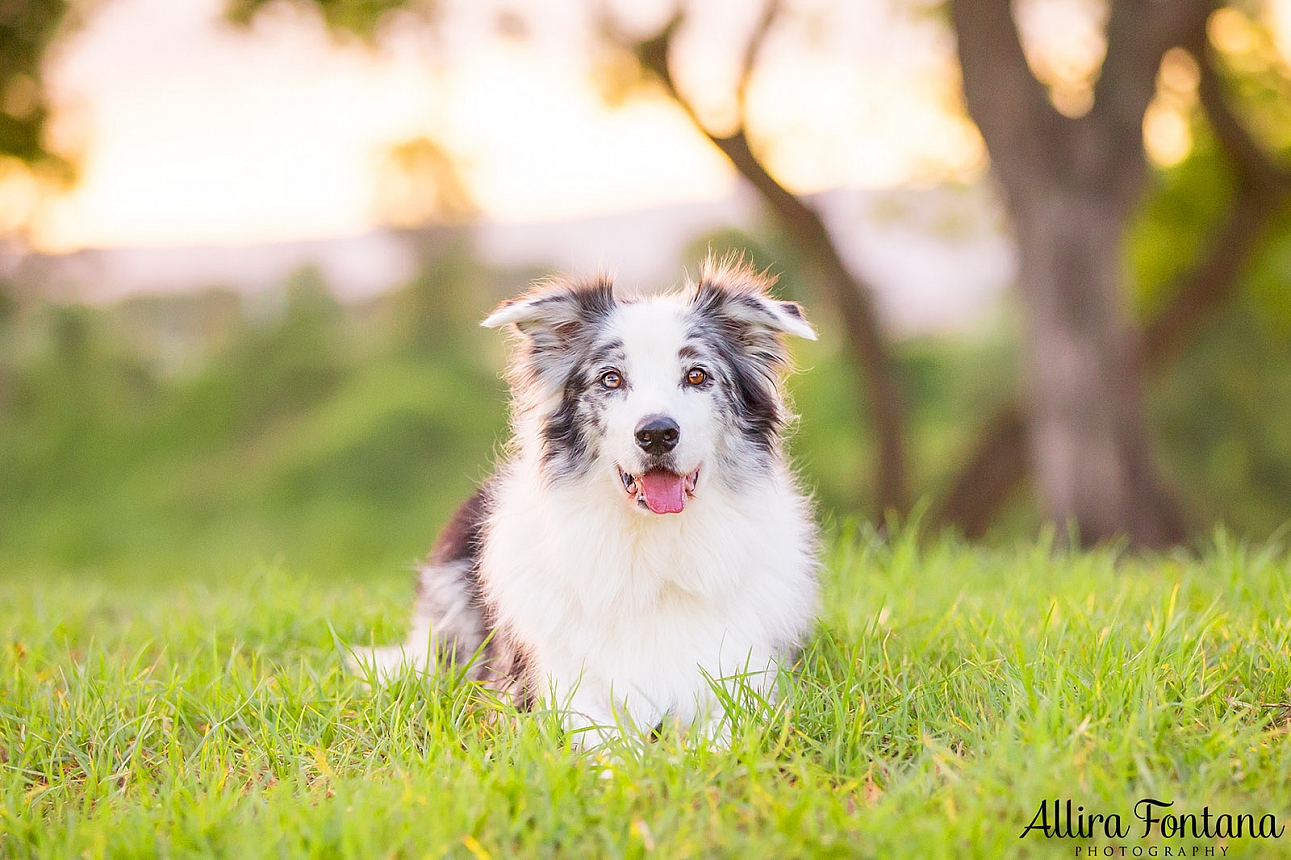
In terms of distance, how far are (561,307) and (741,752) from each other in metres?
1.64

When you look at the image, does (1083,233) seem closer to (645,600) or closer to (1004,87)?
(1004,87)

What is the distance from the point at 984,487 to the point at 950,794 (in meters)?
10.2

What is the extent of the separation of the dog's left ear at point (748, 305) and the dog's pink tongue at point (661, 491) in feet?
2.26

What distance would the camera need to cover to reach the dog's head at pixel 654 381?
3250 mm

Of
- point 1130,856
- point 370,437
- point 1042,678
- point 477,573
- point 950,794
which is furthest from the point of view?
point 370,437

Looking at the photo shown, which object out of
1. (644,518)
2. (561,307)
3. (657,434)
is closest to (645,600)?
(644,518)

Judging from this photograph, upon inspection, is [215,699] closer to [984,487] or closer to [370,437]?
[984,487]

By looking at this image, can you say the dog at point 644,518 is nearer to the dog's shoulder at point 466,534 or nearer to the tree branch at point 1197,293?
the dog's shoulder at point 466,534

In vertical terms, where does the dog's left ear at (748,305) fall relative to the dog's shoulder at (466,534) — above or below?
above

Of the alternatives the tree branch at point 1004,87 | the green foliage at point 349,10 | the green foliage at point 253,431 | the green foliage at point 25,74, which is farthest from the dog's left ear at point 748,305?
the green foliage at point 253,431

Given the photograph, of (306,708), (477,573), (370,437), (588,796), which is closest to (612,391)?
(477,573)

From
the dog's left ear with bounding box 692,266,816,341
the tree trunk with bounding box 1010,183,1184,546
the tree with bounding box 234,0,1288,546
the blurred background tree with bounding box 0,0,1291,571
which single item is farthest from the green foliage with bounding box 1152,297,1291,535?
the dog's left ear with bounding box 692,266,816,341

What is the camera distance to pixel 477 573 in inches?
154

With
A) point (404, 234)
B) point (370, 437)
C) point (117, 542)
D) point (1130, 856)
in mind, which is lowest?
point (117, 542)
